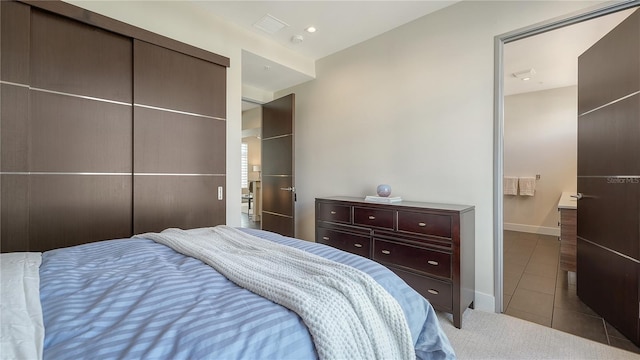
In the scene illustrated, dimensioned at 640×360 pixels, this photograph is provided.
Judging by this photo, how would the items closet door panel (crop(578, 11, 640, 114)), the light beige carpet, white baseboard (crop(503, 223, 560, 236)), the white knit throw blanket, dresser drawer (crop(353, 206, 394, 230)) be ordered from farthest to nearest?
white baseboard (crop(503, 223, 560, 236)), dresser drawer (crop(353, 206, 394, 230)), closet door panel (crop(578, 11, 640, 114)), the light beige carpet, the white knit throw blanket

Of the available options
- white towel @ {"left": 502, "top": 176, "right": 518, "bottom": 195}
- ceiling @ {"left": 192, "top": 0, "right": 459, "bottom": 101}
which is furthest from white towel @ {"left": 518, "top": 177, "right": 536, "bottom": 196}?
ceiling @ {"left": 192, "top": 0, "right": 459, "bottom": 101}

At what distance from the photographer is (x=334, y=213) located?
2.93 metres

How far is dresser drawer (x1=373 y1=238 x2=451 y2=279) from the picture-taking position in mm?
2146

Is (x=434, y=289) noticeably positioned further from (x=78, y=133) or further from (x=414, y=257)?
(x=78, y=133)

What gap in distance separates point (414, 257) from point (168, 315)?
2000mm

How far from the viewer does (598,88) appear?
7.12ft

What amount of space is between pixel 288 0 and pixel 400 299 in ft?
8.94

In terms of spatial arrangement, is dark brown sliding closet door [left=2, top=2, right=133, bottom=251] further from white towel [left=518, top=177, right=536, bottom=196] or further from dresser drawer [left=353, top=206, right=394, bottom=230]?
white towel [left=518, top=177, right=536, bottom=196]

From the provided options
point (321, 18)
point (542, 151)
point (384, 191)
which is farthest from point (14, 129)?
point (542, 151)

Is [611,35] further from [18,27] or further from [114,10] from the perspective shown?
[18,27]

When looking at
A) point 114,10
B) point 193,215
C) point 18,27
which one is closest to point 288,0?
point 114,10

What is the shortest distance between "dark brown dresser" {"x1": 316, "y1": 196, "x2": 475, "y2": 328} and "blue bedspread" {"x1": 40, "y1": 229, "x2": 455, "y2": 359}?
44.9 inches

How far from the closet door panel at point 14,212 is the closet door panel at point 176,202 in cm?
64

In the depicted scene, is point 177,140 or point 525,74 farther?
point 525,74
